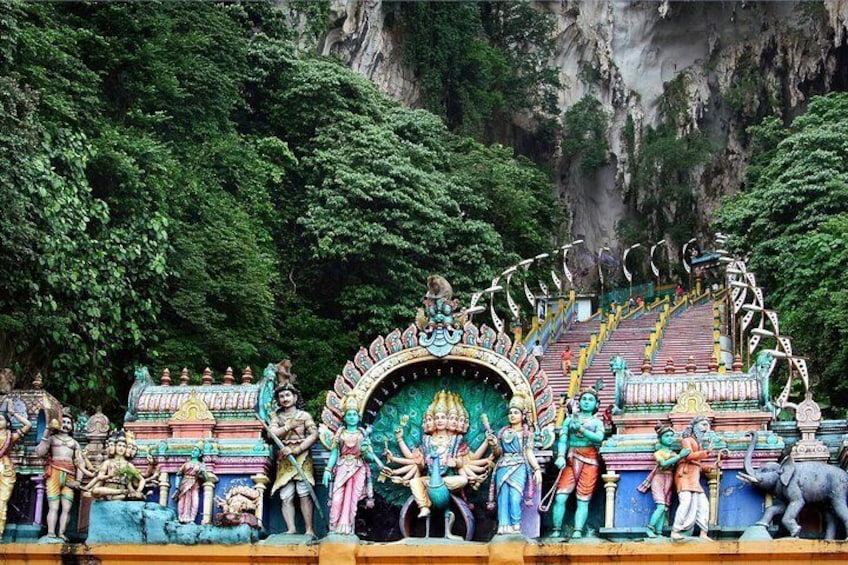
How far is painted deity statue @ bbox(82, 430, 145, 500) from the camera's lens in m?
14.3

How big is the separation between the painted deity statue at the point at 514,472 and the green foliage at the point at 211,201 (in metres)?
8.58

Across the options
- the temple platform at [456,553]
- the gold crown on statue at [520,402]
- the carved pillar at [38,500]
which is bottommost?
the temple platform at [456,553]

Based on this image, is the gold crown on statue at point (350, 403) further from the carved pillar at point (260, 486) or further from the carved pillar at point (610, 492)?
the carved pillar at point (610, 492)

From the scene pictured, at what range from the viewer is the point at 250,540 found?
14047mm

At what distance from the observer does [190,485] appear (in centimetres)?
1438

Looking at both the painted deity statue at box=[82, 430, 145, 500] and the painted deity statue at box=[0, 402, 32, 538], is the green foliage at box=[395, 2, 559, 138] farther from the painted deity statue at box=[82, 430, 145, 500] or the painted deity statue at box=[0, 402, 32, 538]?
the painted deity statue at box=[82, 430, 145, 500]

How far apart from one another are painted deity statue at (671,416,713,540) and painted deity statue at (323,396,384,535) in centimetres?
296

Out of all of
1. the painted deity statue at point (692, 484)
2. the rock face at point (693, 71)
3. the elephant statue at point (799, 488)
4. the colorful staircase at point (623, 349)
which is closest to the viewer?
the elephant statue at point (799, 488)

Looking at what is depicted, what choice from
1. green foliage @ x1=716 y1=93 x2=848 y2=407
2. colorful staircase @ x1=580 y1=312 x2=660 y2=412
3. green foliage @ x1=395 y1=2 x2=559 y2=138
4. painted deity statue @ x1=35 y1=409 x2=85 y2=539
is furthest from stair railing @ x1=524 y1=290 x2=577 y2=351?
painted deity statue @ x1=35 y1=409 x2=85 y2=539

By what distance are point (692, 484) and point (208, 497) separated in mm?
4766

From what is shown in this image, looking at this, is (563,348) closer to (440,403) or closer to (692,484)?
(440,403)

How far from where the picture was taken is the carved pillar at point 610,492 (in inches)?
542

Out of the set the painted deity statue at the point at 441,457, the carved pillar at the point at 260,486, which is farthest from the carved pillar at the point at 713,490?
the carved pillar at the point at 260,486

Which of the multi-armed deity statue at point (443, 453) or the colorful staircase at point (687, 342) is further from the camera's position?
the colorful staircase at point (687, 342)
